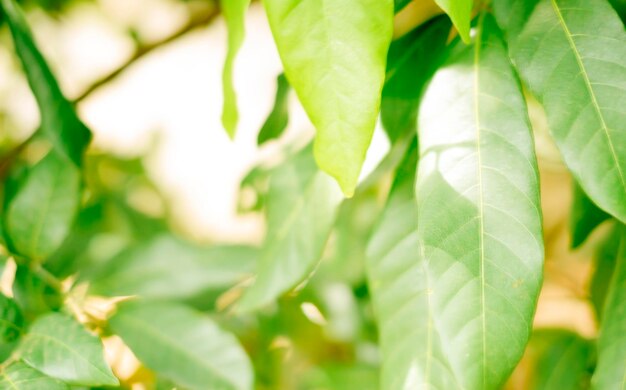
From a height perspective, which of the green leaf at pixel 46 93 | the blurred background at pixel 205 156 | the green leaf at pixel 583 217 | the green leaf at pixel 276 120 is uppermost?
the green leaf at pixel 46 93

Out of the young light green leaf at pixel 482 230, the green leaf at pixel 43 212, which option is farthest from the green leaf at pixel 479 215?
the green leaf at pixel 43 212

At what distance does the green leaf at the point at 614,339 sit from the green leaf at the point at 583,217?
88 millimetres

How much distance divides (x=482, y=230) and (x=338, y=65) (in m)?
0.16

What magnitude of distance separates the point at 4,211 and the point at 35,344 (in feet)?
0.77

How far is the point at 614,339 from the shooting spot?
56 centimetres

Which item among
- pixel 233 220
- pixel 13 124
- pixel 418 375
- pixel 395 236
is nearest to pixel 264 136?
pixel 395 236

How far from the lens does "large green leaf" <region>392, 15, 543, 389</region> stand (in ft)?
1.58

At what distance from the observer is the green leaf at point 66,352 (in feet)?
1.82

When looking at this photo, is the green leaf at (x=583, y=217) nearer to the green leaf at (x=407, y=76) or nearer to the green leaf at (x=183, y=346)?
the green leaf at (x=407, y=76)

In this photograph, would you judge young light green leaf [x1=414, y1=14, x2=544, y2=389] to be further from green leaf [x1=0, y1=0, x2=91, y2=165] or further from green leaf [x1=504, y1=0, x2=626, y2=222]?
green leaf [x1=0, y1=0, x2=91, y2=165]

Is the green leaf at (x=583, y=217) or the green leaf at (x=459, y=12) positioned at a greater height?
the green leaf at (x=459, y=12)

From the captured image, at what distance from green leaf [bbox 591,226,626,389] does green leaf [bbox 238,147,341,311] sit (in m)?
0.27

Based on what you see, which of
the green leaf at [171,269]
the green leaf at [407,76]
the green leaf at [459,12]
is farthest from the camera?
the green leaf at [171,269]

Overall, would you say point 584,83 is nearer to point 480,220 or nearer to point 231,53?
point 480,220
